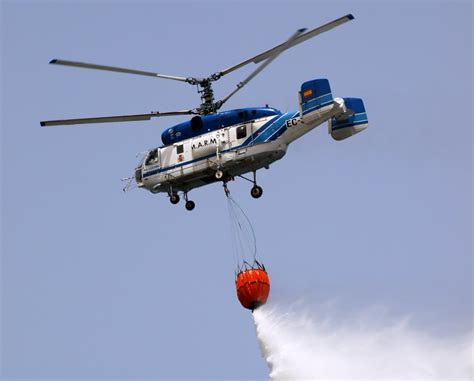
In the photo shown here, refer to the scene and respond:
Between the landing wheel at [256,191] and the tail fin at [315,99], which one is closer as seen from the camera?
the tail fin at [315,99]

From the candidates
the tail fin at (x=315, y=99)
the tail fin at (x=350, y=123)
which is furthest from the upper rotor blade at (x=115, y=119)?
the tail fin at (x=350, y=123)

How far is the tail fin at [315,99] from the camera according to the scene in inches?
2677

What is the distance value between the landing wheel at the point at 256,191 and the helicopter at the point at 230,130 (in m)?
0.01

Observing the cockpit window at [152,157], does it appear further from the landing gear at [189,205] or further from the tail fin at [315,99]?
the tail fin at [315,99]

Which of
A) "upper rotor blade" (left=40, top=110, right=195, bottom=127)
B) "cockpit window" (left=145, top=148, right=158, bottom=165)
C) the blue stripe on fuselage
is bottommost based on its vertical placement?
the blue stripe on fuselage

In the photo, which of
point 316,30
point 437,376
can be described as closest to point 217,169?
point 316,30

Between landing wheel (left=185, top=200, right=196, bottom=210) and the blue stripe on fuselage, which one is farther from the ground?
Answer: the blue stripe on fuselage

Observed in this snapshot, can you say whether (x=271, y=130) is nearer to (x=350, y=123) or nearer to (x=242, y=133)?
(x=242, y=133)

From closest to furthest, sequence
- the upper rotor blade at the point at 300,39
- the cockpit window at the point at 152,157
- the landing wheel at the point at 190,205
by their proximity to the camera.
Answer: the upper rotor blade at the point at 300,39
the landing wheel at the point at 190,205
the cockpit window at the point at 152,157

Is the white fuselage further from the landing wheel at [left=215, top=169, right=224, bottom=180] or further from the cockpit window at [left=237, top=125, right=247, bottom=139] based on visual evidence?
the landing wheel at [left=215, top=169, right=224, bottom=180]

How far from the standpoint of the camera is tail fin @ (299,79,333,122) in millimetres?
68000

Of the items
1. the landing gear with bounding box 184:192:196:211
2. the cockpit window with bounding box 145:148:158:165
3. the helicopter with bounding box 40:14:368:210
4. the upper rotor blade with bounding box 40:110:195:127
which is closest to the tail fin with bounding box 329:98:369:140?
the helicopter with bounding box 40:14:368:210

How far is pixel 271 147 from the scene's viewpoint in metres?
68.4

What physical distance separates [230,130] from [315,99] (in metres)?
3.42
